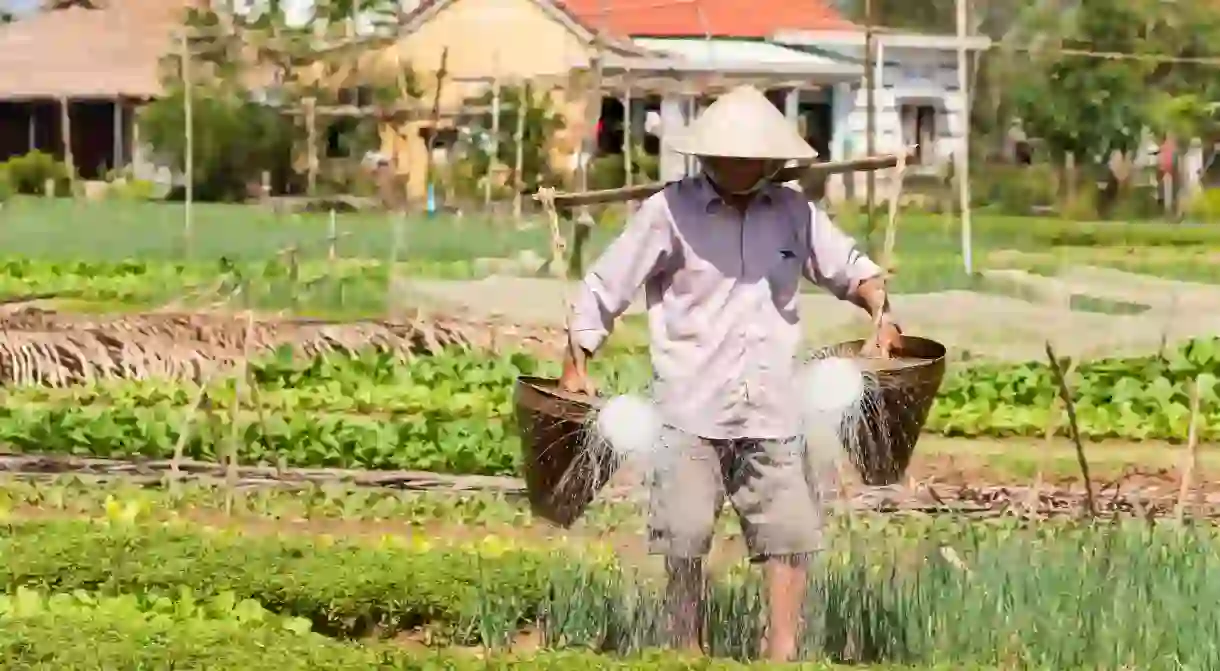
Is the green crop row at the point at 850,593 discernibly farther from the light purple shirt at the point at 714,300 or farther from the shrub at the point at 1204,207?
the shrub at the point at 1204,207

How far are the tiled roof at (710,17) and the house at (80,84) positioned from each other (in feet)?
19.9

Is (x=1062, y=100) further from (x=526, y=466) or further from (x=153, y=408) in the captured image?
(x=526, y=466)

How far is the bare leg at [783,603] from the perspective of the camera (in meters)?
4.32

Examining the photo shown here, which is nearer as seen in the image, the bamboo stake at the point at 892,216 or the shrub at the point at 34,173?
the bamboo stake at the point at 892,216

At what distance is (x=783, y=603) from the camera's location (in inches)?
171

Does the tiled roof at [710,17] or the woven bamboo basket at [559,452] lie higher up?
the tiled roof at [710,17]

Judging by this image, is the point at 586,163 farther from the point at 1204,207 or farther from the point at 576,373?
the point at 576,373

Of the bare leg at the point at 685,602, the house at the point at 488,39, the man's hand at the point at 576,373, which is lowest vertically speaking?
the bare leg at the point at 685,602

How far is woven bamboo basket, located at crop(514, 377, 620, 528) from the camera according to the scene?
4379 mm

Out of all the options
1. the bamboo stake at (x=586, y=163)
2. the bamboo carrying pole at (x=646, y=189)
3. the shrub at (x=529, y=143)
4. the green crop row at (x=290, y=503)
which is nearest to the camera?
the bamboo carrying pole at (x=646, y=189)

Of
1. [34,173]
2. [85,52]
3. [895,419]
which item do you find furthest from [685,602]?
[85,52]

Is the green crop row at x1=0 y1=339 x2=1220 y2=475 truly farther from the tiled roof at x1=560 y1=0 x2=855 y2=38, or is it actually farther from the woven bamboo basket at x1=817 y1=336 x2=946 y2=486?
the tiled roof at x1=560 y1=0 x2=855 y2=38

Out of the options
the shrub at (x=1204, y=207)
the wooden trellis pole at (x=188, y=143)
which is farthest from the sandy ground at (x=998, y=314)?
the shrub at (x=1204, y=207)

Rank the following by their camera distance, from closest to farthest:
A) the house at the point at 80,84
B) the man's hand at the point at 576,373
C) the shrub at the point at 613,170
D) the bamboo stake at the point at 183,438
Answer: the man's hand at the point at 576,373, the bamboo stake at the point at 183,438, the shrub at the point at 613,170, the house at the point at 80,84
